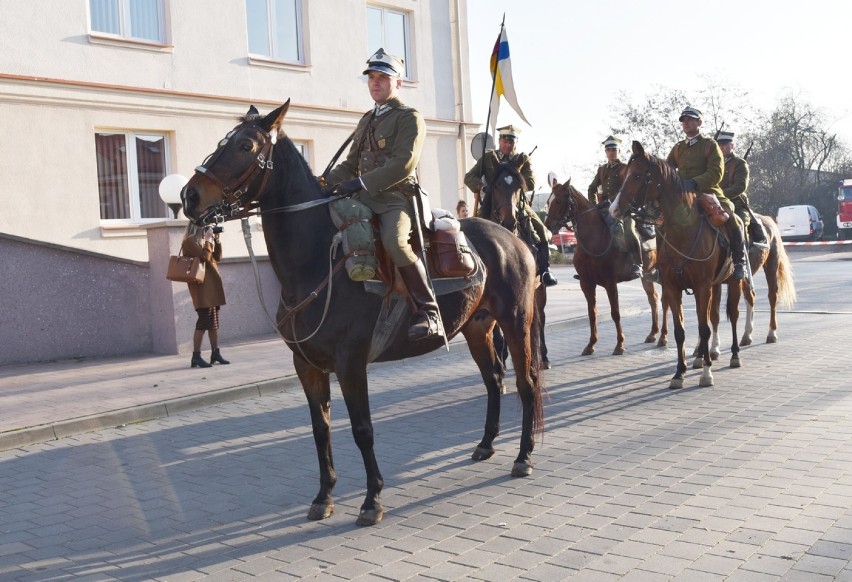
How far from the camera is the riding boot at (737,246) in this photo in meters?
11.3

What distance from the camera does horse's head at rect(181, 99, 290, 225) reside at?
18.2ft

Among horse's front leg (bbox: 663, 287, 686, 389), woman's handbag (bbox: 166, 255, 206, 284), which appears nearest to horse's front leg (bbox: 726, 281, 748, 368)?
horse's front leg (bbox: 663, 287, 686, 389)

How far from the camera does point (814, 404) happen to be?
8.94 metres

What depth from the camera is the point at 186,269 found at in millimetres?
12812

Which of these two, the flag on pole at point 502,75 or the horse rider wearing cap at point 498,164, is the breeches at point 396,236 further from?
the flag on pole at point 502,75

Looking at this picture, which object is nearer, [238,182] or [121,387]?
[238,182]

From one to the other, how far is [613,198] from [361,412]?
8.61 meters

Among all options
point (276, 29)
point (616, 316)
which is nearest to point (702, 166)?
point (616, 316)

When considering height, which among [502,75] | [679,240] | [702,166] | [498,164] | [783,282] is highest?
[502,75]

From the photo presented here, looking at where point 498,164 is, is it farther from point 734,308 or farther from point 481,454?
point 481,454

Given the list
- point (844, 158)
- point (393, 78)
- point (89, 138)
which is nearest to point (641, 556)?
point (393, 78)

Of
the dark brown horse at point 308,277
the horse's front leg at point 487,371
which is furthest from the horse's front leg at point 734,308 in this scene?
the dark brown horse at point 308,277

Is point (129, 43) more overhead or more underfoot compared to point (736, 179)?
more overhead

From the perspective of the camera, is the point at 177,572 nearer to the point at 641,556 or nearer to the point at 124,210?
the point at 641,556
